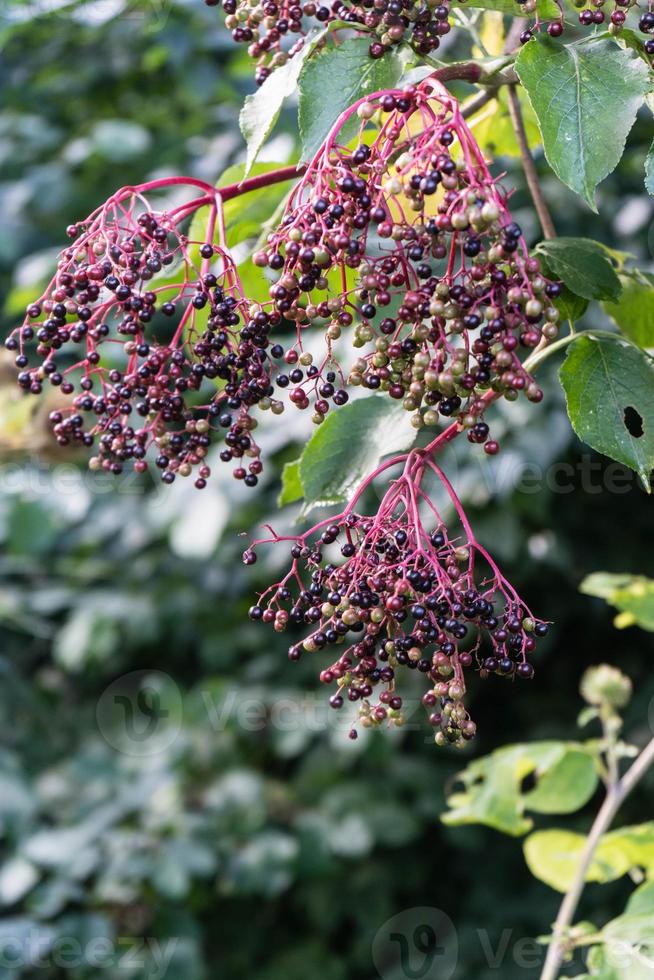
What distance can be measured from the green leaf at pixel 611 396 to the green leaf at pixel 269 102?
1.03 ft

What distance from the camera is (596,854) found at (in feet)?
4.94

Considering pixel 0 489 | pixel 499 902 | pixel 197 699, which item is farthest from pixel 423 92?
pixel 499 902

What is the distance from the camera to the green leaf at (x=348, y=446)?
1011 millimetres

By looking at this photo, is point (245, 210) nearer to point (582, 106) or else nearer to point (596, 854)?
point (582, 106)

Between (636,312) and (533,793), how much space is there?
0.73 metres

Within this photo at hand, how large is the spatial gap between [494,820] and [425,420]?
0.86 meters

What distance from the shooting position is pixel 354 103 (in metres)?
0.83

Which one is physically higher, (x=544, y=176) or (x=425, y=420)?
(x=425, y=420)

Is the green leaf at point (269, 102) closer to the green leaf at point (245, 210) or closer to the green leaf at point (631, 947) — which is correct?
the green leaf at point (245, 210)

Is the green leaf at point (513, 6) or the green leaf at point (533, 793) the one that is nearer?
the green leaf at point (513, 6)

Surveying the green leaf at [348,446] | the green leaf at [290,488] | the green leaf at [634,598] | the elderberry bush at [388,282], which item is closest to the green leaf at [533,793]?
the green leaf at [634,598]

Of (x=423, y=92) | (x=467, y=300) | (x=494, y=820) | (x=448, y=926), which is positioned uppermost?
(x=423, y=92)

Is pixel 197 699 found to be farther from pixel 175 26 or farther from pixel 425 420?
pixel 425 420

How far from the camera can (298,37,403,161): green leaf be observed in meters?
0.85
